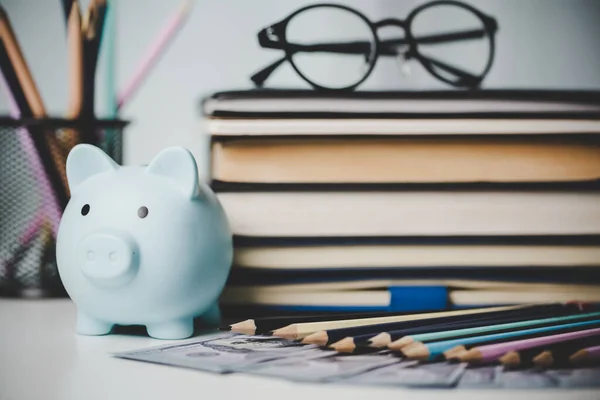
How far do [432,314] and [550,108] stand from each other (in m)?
0.21

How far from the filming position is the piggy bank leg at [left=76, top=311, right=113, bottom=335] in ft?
1.74

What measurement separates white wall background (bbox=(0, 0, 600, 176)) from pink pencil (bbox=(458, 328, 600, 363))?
467 mm

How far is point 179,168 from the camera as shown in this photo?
20.4 inches

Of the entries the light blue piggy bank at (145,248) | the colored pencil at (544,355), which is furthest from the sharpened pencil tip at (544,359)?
the light blue piggy bank at (145,248)

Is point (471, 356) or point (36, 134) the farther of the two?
point (36, 134)

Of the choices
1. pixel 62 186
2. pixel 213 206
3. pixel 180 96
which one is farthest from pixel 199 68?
pixel 213 206

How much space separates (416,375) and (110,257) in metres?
0.22

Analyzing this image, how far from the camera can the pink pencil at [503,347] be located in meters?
0.42

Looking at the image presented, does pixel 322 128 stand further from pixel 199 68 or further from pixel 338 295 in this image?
pixel 199 68

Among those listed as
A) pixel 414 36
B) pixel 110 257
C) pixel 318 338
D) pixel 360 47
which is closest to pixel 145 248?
pixel 110 257

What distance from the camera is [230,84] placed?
86 centimetres

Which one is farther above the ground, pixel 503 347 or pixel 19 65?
pixel 19 65

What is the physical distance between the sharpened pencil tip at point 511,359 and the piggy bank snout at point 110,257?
248 millimetres

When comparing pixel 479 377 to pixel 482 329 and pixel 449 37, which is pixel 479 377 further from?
pixel 449 37
